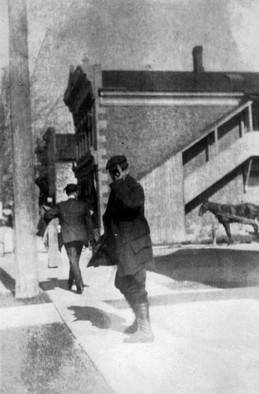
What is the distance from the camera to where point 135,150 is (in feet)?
75.2

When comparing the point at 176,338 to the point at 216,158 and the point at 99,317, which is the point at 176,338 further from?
the point at 216,158

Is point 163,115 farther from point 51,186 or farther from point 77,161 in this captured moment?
point 51,186

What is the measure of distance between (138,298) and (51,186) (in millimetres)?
25944

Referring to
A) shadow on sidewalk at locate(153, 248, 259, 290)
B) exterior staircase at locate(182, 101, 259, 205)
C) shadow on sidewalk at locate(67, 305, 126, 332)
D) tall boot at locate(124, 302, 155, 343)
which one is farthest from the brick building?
tall boot at locate(124, 302, 155, 343)

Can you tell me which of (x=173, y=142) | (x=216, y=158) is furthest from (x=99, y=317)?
(x=173, y=142)

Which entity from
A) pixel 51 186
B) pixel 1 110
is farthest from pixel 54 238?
pixel 51 186

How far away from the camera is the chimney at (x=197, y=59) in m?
30.1

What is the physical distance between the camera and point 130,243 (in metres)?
5.24

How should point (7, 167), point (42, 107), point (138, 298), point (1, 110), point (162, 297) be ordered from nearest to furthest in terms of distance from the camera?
1. point (138, 298)
2. point (162, 297)
3. point (1, 110)
4. point (7, 167)
5. point (42, 107)

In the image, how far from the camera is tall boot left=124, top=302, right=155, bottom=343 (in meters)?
5.11

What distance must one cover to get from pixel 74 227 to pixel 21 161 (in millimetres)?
1383

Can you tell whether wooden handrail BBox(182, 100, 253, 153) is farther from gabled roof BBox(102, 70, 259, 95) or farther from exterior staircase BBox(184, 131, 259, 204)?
gabled roof BBox(102, 70, 259, 95)

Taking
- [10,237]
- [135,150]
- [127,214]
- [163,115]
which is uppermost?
[163,115]

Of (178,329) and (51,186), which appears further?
(51,186)
